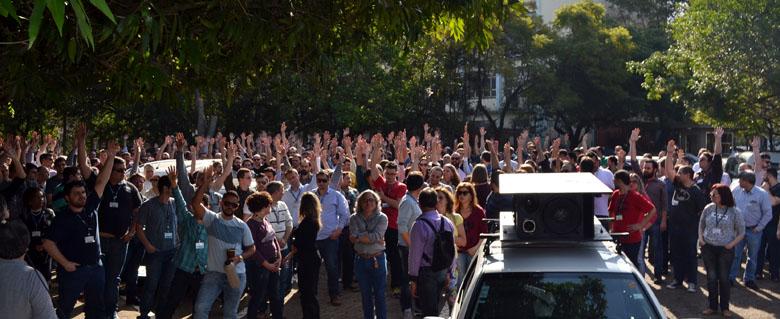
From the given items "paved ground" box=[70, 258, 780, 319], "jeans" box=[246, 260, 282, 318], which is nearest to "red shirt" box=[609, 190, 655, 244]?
"paved ground" box=[70, 258, 780, 319]

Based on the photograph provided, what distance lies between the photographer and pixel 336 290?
1217 centimetres

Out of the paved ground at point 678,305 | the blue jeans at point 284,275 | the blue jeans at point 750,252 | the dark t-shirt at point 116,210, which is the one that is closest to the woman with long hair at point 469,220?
the paved ground at point 678,305

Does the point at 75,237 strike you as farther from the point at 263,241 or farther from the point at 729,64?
the point at 729,64

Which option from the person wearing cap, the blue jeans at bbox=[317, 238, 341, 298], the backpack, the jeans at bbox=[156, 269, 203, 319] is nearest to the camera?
the backpack

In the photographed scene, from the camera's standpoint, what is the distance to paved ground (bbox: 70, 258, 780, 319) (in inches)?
458

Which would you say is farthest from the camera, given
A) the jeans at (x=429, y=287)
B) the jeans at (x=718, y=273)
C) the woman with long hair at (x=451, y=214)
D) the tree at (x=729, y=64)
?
the tree at (x=729, y=64)

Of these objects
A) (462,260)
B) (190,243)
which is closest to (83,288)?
(190,243)

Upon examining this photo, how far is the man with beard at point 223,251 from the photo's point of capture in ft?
29.6

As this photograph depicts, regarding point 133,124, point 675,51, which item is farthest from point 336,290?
point 133,124

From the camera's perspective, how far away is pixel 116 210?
35.1ft

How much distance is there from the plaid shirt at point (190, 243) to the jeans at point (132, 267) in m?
2.41

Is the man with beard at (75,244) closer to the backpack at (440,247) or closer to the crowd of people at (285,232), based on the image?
the crowd of people at (285,232)

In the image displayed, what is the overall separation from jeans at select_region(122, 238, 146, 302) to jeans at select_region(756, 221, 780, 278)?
8.75 meters

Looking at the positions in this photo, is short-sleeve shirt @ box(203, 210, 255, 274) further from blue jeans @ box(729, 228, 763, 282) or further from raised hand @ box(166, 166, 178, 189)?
blue jeans @ box(729, 228, 763, 282)
